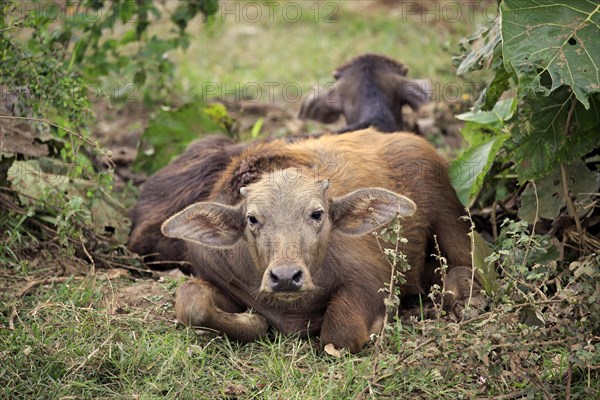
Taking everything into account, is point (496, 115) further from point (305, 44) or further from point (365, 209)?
point (305, 44)

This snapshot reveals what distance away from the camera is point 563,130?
549 cm

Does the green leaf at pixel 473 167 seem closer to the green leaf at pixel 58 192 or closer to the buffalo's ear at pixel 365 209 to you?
the buffalo's ear at pixel 365 209

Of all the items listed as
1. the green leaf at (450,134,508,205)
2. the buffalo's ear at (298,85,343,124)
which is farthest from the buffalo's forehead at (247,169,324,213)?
the buffalo's ear at (298,85,343,124)

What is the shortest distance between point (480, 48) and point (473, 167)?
886 mm

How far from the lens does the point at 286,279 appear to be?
4.94m

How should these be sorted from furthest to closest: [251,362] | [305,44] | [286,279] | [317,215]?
[305,44] → [317,215] → [251,362] → [286,279]

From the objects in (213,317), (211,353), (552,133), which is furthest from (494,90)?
(211,353)

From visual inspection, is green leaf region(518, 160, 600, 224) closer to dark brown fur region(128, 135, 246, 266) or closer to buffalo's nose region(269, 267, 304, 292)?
buffalo's nose region(269, 267, 304, 292)

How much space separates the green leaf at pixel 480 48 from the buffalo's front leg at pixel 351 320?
5.14 ft

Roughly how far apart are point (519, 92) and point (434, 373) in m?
1.62

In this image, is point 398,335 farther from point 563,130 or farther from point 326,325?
point 563,130

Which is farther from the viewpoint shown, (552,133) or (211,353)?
(552,133)

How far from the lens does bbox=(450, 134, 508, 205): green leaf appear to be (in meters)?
6.13

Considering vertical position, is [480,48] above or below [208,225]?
above
